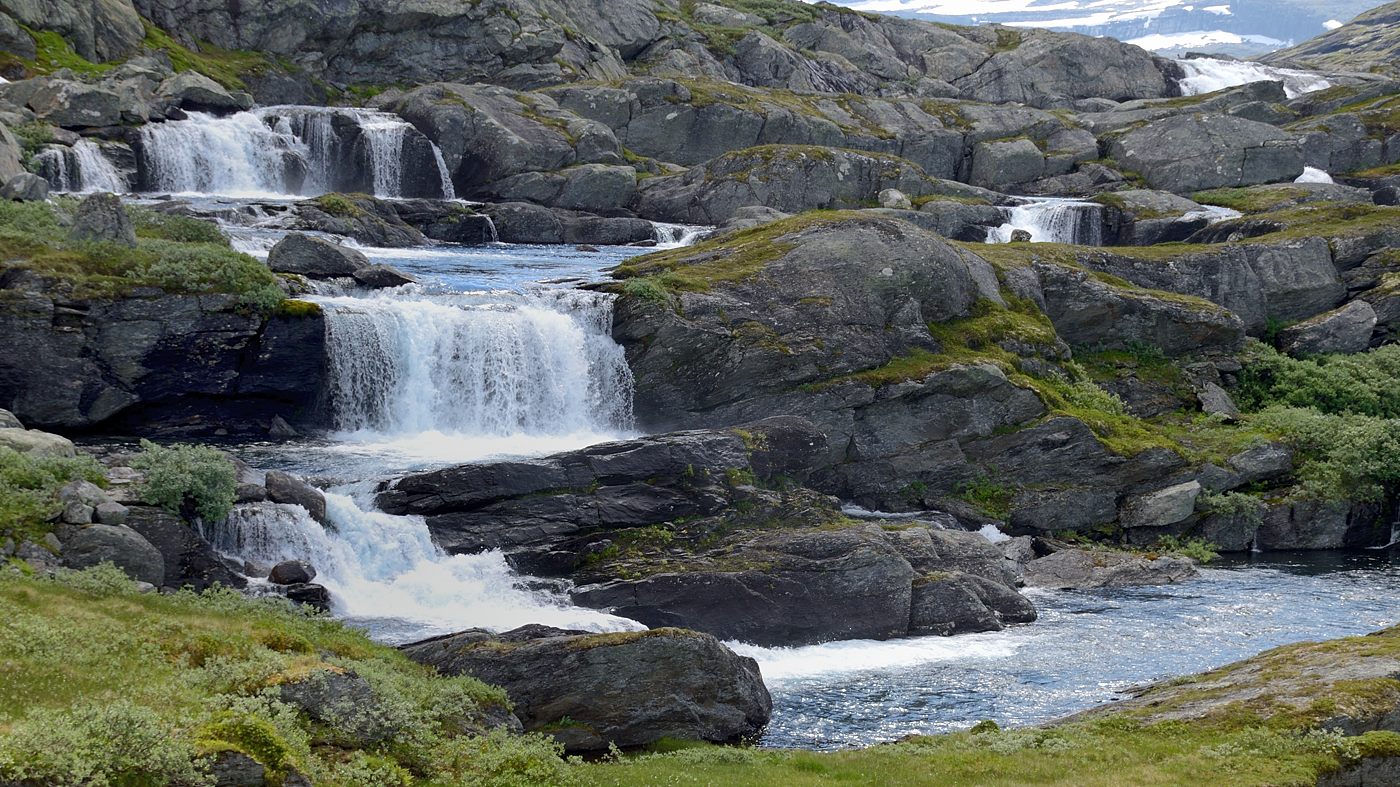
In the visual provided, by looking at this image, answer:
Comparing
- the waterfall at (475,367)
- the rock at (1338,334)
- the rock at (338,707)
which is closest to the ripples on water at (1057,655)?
the rock at (338,707)

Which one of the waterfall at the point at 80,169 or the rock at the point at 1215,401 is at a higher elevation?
the waterfall at the point at 80,169

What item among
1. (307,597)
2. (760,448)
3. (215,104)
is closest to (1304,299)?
(760,448)

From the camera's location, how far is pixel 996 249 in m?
58.3

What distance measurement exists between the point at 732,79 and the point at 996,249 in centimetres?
6308

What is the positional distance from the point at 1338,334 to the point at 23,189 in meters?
60.0

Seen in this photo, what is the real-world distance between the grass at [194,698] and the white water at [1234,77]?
128 meters

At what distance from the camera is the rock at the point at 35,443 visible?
27.5m

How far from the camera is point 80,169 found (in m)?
59.5

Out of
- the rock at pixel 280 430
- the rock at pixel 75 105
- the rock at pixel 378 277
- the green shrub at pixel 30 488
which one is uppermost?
the rock at pixel 75 105

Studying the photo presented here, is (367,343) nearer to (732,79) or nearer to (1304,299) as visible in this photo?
(1304,299)

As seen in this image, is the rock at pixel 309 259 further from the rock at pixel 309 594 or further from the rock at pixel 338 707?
the rock at pixel 338 707

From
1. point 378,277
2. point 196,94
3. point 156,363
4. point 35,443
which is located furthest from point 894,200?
point 35,443

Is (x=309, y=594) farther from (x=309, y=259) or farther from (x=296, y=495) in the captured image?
(x=309, y=259)

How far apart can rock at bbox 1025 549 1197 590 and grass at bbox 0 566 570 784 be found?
23576 mm
